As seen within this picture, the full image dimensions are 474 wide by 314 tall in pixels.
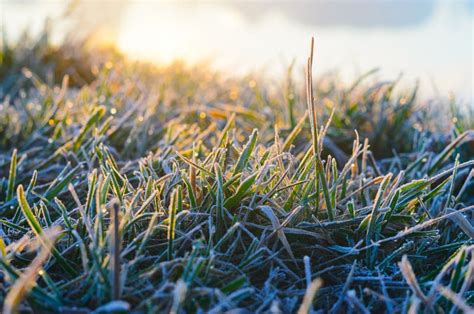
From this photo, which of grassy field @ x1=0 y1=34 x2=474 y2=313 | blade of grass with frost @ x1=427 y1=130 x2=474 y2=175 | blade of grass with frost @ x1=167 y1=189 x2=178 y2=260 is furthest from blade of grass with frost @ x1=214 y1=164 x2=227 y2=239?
blade of grass with frost @ x1=427 y1=130 x2=474 y2=175

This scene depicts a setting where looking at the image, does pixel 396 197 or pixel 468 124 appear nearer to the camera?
pixel 396 197

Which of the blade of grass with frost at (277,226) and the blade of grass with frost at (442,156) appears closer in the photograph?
the blade of grass with frost at (277,226)

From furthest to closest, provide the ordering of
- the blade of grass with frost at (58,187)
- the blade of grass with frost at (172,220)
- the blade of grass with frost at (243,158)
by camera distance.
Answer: the blade of grass with frost at (58,187), the blade of grass with frost at (243,158), the blade of grass with frost at (172,220)

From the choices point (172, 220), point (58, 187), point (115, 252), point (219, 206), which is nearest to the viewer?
point (115, 252)

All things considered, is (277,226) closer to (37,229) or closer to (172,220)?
(172,220)

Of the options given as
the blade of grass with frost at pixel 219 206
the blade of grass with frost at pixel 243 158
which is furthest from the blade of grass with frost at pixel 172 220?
the blade of grass with frost at pixel 243 158

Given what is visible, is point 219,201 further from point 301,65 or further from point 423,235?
point 301,65

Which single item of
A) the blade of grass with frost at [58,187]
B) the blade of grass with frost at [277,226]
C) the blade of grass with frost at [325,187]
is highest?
the blade of grass with frost at [325,187]

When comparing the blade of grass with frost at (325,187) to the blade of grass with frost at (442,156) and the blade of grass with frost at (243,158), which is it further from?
the blade of grass with frost at (442,156)

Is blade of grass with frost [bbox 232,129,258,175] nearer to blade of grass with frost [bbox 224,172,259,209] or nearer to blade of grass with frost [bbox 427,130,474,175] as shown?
blade of grass with frost [bbox 224,172,259,209]

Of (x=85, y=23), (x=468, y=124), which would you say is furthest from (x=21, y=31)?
(x=468, y=124)

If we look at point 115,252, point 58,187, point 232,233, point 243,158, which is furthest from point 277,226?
point 58,187
